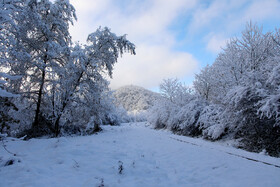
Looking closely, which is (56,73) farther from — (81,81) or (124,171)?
(124,171)

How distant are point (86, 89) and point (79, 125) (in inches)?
131

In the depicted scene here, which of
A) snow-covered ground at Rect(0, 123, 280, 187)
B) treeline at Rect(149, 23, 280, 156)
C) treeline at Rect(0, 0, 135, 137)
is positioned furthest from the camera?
treeline at Rect(0, 0, 135, 137)

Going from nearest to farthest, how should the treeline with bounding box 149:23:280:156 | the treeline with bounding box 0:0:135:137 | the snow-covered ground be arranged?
the snow-covered ground < the treeline with bounding box 149:23:280:156 < the treeline with bounding box 0:0:135:137

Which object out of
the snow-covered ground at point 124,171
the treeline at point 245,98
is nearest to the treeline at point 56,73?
the snow-covered ground at point 124,171

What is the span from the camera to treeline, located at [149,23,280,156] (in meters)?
8.05

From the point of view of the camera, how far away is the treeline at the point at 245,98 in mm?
8055

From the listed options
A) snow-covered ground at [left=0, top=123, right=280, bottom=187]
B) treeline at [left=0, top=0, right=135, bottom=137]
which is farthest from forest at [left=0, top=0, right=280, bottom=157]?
snow-covered ground at [left=0, top=123, right=280, bottom=187]

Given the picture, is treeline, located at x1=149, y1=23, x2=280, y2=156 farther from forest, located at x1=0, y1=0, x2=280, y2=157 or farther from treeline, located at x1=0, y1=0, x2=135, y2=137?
treeline, located at x1=0, y1=0, x2=135, y2=137

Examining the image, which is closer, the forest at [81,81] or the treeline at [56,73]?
the forest at [81,81]

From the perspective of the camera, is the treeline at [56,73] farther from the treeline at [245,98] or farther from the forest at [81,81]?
the treeline at [245,98]

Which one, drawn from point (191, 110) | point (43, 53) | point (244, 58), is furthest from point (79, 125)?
point (244, 58)

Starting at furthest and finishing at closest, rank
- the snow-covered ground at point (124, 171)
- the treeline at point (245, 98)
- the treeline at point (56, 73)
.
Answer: the treeline at point (56, 73)
the treeline at point (245, 98)
the snow-covered ground at point (124, 171)

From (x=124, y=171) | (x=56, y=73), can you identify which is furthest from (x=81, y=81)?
(x=124, y=171)

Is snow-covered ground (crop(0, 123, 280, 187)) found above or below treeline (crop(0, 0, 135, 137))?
below
